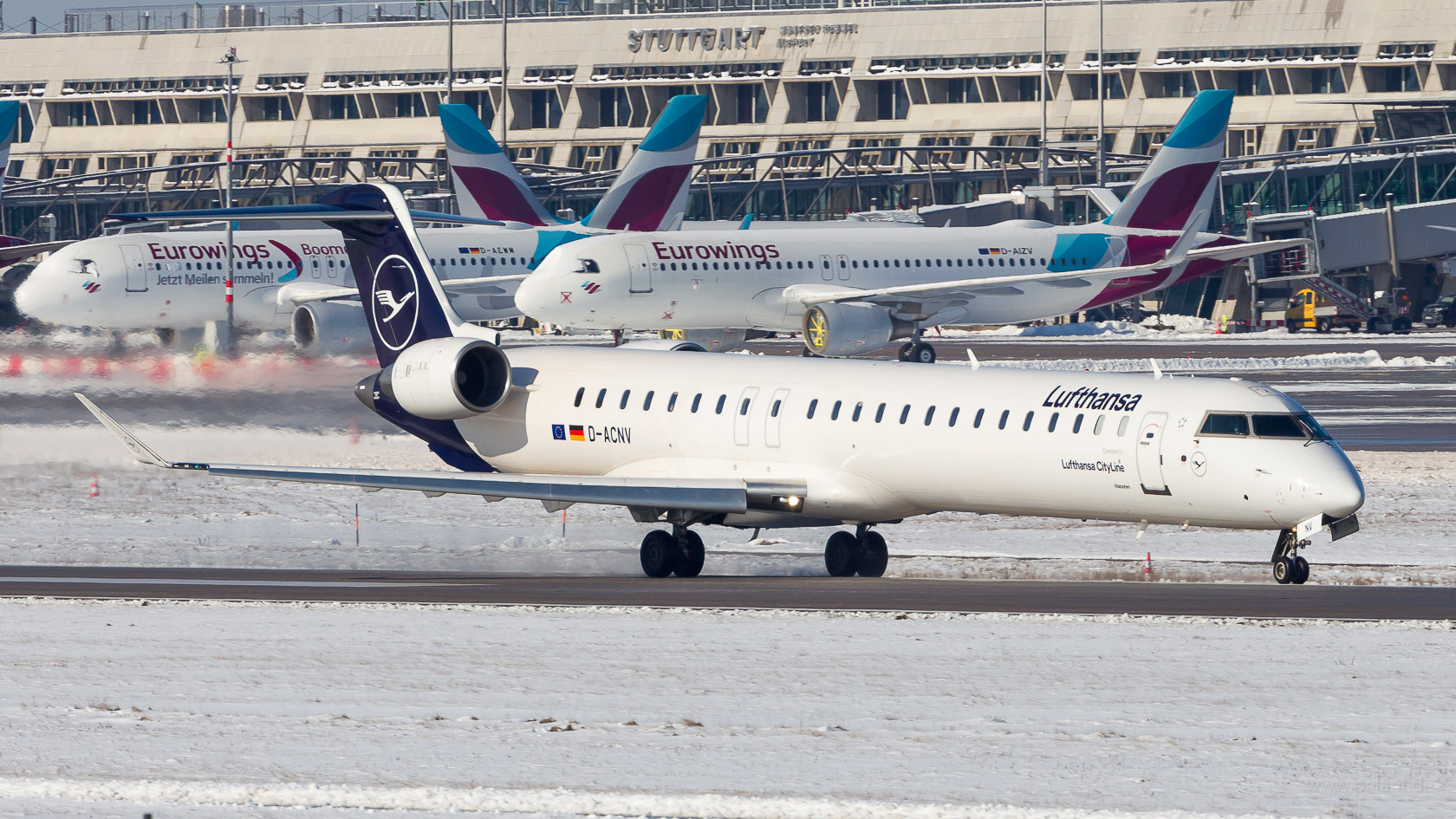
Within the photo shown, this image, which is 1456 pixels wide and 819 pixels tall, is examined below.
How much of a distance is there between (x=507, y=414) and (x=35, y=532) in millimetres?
9015

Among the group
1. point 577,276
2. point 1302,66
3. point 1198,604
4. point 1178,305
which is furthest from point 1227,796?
point 1302,66

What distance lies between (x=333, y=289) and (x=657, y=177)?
14459 millimetres

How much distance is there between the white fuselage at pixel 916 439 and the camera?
22609 mm

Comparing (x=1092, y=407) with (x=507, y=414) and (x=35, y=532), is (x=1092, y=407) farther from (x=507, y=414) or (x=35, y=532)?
(x=35, y=532)

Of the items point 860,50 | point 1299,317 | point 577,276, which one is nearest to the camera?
point 577,276

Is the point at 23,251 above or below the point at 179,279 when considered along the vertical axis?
above

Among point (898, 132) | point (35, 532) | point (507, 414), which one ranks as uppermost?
point (898, 132)

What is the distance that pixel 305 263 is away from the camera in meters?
59.5

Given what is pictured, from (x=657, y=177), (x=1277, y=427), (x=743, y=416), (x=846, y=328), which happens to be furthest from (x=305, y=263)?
(x=1277, y=427)

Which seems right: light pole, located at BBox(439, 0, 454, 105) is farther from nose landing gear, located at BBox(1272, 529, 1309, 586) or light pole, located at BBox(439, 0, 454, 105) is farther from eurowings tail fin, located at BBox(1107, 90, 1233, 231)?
nose landing gear, located at BBox(1272, 529, 1309, 586)

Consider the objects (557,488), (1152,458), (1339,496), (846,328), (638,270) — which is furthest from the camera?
(846,328)

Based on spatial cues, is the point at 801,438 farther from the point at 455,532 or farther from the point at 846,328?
the point at 846,328

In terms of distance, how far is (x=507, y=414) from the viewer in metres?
28.9

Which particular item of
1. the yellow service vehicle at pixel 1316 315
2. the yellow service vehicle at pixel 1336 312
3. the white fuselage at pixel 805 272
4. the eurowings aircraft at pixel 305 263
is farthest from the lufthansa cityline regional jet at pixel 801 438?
the yellow service vehicle at pixel 1316 315
